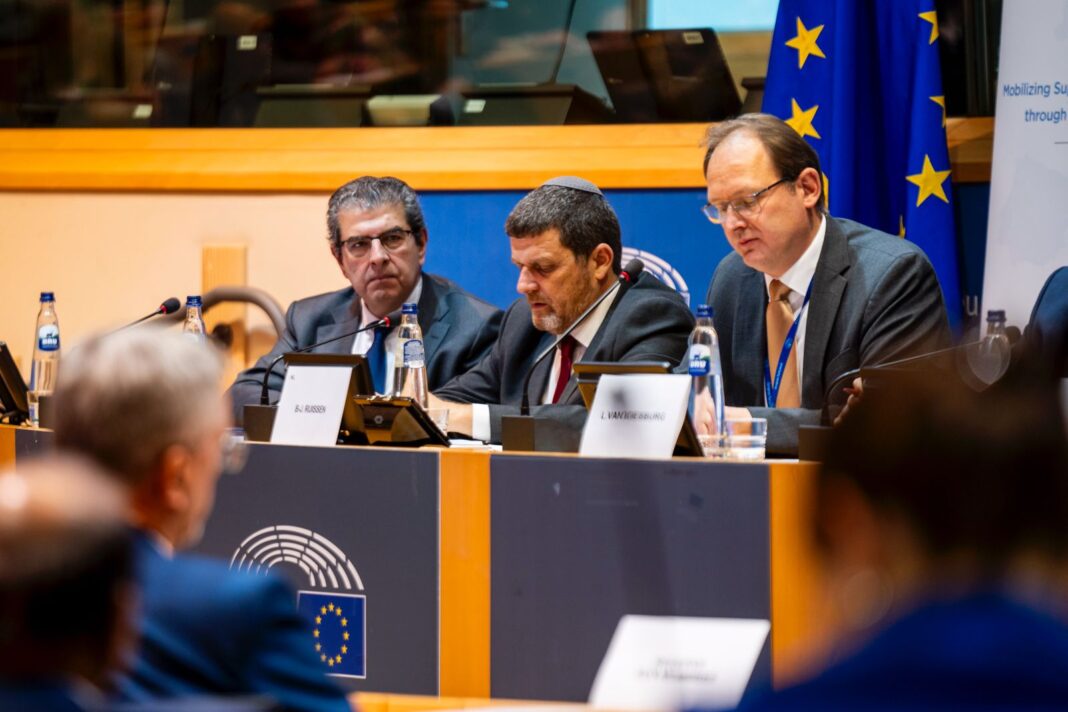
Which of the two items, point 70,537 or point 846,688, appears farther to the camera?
point 70,537

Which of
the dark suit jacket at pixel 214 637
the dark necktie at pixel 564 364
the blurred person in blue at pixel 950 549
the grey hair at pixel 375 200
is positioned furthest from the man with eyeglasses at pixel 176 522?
the grey hair at pixel 375 200

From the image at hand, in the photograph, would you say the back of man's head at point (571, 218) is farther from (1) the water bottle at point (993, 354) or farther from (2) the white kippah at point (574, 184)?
(1) the water bottle at point (993, 354)

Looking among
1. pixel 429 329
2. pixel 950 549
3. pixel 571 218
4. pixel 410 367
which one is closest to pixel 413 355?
pixel 410 367

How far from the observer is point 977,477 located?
919mm

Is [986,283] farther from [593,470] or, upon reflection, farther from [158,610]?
[158,610]

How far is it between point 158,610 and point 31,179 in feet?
15.7

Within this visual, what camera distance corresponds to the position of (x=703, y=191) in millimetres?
5227

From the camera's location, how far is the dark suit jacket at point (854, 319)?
3.53 meters

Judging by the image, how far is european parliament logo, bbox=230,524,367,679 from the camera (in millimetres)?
2830

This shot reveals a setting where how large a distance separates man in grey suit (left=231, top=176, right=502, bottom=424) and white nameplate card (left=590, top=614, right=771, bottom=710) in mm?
2178

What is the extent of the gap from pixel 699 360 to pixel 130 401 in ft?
5.12

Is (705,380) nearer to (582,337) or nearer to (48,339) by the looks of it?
(582,337)

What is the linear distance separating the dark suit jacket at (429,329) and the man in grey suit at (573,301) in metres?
0.25

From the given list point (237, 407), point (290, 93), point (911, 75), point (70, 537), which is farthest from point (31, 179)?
point (70, 537)
